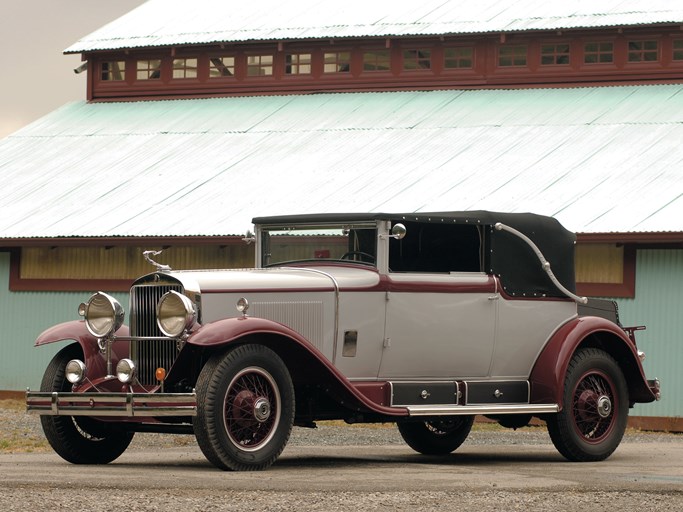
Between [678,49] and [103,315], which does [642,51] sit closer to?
[678,49]

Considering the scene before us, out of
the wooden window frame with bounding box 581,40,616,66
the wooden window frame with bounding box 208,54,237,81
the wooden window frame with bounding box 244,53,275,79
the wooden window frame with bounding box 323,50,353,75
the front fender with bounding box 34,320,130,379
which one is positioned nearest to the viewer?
the front fender with bounding box 34,320,130,379

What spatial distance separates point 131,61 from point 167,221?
7984 millimetres

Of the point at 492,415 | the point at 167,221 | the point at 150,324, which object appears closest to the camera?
the point at 150,324

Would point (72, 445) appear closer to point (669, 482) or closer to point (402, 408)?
point (402, 408)

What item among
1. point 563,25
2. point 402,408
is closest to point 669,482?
point 402,408

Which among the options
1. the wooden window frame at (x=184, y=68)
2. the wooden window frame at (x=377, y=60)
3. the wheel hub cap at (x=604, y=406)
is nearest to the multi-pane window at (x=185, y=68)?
the wooden window frame at (x=184, y=68)

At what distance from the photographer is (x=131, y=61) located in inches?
1153

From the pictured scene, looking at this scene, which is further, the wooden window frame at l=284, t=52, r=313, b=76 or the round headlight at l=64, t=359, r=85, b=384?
the wooden window frame at l=284, t=52, r=313, b=76

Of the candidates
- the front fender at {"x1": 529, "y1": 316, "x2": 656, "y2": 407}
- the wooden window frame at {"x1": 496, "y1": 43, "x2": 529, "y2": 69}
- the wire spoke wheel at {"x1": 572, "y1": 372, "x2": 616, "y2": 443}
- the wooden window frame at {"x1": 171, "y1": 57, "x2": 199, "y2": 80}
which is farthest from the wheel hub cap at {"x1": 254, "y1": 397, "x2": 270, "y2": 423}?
the wooden window frame at {"x1": 171, "y1": 57, "x2": 199, "y2": 80}

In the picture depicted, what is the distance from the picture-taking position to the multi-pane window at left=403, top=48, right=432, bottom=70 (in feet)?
87.0

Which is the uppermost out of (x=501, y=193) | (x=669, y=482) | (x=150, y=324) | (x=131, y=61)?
(x=131, y=61)

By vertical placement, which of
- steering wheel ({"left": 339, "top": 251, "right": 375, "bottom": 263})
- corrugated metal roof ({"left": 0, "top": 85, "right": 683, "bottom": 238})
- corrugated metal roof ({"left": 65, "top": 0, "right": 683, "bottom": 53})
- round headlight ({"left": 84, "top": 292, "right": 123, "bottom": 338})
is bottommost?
round headlight ({"left": 84, "top": 292, "right": 123, "bottom": 338})

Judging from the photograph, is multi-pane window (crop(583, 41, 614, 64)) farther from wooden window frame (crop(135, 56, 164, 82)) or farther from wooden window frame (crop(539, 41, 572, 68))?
wooden window frame (crop(135, 56, 164, 82))

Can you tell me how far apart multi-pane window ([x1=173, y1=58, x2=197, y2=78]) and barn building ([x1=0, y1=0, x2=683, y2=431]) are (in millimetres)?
33
